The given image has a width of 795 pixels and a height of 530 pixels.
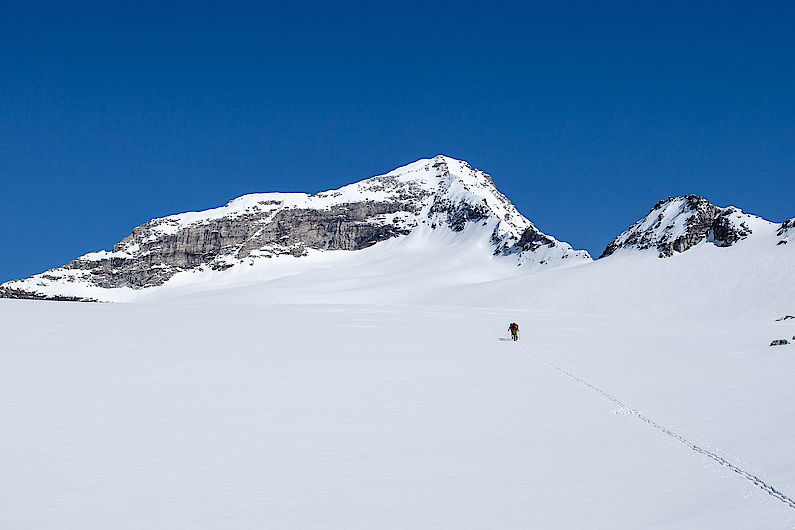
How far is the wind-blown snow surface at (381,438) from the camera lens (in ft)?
27.4

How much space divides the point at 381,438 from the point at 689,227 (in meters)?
83.9

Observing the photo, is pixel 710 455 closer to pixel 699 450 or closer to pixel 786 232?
pixel 699 450

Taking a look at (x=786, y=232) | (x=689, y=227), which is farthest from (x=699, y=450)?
(x=689, y=227)

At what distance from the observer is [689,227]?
84938mm

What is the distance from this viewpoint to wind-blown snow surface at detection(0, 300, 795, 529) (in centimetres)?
835

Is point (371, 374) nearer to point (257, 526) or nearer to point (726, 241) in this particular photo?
point (257, 526)

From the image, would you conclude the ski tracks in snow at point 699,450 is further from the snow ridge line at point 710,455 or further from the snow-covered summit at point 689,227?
the snow-covered summit at point 689,227

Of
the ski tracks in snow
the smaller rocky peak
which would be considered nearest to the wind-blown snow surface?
the ski tracks in snow

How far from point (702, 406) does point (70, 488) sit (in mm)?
13354

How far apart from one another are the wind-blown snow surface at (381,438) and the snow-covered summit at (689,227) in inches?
2485

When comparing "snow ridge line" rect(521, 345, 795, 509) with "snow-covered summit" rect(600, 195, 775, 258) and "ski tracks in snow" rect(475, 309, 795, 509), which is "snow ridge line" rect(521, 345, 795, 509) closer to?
"ski tracks in snow" rect(475, 309, 795, 509)

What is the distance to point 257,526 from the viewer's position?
793 cm

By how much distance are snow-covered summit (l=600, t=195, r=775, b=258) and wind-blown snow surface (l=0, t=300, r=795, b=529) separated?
207 ft

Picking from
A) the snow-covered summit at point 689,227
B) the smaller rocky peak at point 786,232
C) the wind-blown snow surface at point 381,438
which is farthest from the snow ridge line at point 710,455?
the snow-covered summit at point 689,227
